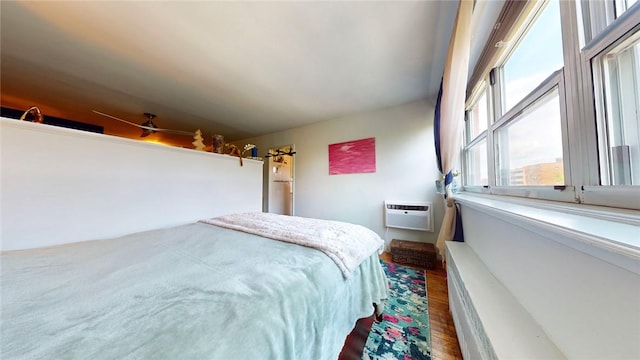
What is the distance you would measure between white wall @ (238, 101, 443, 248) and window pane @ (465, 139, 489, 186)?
0.38 metres

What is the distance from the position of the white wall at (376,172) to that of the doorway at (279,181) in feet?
1.99

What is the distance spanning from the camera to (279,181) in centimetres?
442

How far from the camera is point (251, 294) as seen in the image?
588 millimetres

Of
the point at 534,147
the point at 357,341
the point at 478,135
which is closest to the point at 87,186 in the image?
the point at 357,341

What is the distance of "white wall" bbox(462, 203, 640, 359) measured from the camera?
397mm

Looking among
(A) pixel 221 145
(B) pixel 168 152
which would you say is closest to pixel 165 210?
(B) pixel 168 152

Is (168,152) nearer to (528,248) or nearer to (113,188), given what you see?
(113,188)

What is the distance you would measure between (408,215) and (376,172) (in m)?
0.81

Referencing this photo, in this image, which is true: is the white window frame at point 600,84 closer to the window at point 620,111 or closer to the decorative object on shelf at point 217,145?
the window at point 620,111

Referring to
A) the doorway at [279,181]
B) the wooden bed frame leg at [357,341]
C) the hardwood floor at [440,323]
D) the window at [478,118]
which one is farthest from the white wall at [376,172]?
A: the wooden bed frame leg at [357,341]

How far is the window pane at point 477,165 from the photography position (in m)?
1.79

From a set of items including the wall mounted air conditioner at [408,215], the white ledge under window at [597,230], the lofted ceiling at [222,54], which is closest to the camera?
the white ledge under window at [597,230]

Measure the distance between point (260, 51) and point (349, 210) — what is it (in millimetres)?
2531

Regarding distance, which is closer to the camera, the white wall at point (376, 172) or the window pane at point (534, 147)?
the window pane at point (534, 147)
